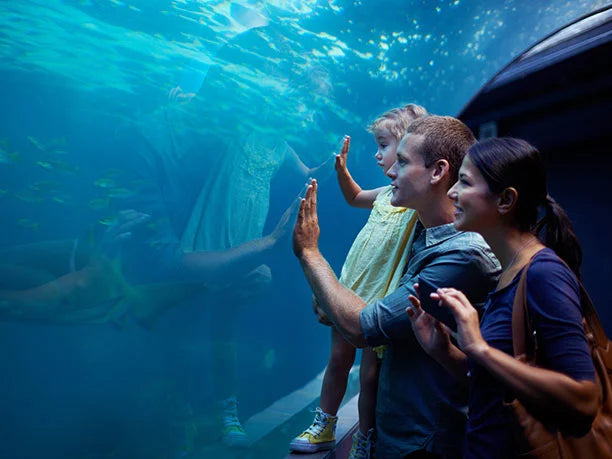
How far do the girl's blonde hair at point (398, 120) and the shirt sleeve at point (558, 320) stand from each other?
142 centimetres

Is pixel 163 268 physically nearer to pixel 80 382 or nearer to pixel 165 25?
pixel 80 382

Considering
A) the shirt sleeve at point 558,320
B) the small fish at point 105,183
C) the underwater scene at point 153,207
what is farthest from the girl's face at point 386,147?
the small fish at point 105,183

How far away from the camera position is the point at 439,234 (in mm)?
1683

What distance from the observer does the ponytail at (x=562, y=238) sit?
118cm

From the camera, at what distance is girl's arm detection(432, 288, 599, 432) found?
0.88m

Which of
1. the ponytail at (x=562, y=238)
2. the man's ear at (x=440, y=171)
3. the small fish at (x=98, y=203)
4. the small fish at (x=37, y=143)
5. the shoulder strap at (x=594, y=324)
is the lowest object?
the small fish at (x=98, y=203)

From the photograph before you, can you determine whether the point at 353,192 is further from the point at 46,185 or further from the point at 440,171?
the point at 46,185

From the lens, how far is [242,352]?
901 centimetres

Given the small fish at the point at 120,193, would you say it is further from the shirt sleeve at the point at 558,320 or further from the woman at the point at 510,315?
the shirt sleeve at the point at 558,320

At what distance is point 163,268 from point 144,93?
330cm

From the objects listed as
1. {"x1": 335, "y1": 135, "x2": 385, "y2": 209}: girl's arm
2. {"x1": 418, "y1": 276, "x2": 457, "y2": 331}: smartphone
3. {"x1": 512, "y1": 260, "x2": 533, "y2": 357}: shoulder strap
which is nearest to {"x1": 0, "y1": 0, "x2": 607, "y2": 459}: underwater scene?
{"x1": 335, "y1": 135, "x2": 385, "y2": 209}: girl's arm

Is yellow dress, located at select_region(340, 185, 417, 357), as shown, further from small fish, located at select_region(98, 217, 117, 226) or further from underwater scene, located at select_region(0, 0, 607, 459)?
small fish, located at select_region(98, 217, 117, 226)

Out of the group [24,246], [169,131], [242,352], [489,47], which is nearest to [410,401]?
[24,246]

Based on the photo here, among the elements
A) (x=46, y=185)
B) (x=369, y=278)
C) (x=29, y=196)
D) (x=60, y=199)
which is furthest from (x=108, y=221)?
(x=369, y=278)
